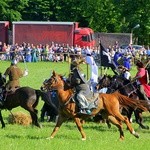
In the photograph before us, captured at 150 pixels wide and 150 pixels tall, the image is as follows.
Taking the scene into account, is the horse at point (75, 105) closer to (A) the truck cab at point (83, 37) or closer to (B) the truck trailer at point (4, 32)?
(A) the truck cab at point (83, 37)

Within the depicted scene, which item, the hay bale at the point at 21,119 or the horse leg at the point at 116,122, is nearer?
the horse leg at the point at 116,122

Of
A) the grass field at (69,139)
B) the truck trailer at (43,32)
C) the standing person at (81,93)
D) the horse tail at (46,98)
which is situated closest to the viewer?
the grass field at (69,139)

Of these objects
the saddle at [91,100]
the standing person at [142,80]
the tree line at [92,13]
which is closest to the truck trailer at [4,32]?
the tree line at [92,13]

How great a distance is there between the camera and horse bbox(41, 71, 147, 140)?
1516cm

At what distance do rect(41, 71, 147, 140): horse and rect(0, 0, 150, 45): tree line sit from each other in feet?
125

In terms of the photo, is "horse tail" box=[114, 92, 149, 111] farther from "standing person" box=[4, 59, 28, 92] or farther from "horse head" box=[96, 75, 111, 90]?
"standing person" box=[4, 59, 28, 92]

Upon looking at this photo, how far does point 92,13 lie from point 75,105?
52.7 meters

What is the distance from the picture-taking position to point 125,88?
1827 cm

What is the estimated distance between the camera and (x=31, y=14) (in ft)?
240

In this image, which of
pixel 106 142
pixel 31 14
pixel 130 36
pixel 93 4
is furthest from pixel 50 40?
pixel 106 142

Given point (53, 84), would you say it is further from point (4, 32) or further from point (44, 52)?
point (4, 32)

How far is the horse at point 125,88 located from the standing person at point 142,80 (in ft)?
0.51

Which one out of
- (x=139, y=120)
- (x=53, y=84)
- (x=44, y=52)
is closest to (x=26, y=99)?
(x=53, y=84)

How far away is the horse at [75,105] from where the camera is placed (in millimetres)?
15164
